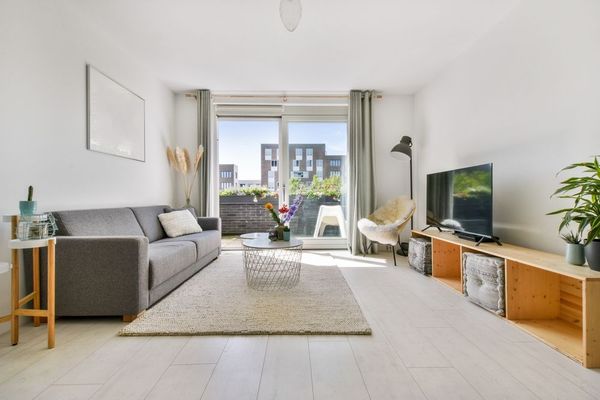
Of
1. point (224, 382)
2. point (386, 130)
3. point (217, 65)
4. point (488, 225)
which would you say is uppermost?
point (217, 65)

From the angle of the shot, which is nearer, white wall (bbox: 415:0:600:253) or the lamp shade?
white wall (bbox: 415:0:600:253)

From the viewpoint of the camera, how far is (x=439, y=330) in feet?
6.06

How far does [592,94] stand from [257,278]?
3.03m

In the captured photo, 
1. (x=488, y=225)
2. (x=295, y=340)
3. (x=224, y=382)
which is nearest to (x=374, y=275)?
(x=488, y=225)

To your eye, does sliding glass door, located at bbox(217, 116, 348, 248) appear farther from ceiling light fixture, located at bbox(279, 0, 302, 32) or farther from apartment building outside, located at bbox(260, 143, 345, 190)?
ceiling light fixture, located at bbox(279, 0, 302, 32)

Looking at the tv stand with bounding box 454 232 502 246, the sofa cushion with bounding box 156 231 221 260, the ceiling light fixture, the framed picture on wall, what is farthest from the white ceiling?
the sofa cushion with bounding box 156 231 221 260

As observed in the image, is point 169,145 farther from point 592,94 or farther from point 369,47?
point 592,94

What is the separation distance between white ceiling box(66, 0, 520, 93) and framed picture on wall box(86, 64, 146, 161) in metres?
0.51

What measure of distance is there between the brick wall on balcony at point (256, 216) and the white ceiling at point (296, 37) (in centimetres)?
191

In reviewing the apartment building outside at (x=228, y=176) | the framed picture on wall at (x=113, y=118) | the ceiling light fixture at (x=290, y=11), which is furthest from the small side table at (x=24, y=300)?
the apartment building outside at (x=228, y=176)

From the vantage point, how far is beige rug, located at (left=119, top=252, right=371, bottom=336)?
1.81m

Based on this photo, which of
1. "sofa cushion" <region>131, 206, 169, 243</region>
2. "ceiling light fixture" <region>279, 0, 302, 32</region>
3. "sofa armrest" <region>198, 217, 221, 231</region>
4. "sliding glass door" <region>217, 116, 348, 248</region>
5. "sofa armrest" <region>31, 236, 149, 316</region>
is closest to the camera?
"ceiling light fixture" <region>279, 0, 302, 32</region>

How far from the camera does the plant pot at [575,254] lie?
1677mm

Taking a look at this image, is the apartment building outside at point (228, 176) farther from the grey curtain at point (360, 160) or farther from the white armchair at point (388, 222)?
the white armchair at point (388, 222)
